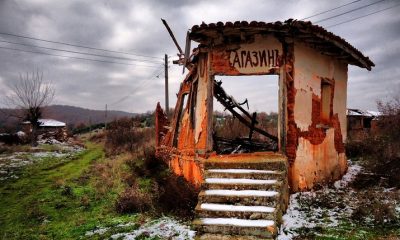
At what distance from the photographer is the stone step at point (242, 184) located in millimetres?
6727

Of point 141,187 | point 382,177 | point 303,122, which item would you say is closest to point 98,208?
point 141,187

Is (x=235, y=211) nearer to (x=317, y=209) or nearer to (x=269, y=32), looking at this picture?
(x=317, y=209)

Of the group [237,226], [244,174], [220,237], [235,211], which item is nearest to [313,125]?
[244,174]

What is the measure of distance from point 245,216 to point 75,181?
8795mm

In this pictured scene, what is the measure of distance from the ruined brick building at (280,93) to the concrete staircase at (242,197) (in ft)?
0.10

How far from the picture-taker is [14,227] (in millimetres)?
7652

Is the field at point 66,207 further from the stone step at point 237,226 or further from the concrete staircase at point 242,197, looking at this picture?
the concrete staircase at point 242,197

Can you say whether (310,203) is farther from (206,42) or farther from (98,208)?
(98,208)

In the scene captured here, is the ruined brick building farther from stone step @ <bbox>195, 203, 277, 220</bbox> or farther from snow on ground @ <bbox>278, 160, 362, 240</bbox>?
stone step @ <bbox>195, 203, 277, 220</bbox>

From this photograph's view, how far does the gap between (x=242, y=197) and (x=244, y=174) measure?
2.53ft

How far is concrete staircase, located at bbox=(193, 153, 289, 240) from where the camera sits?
5848mm

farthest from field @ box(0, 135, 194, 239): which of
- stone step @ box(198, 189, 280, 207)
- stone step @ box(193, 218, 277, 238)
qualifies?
stone step @ box(198, 189, 280, 207)

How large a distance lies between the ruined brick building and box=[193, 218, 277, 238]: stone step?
908 mm

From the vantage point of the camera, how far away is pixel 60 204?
30.9ft
